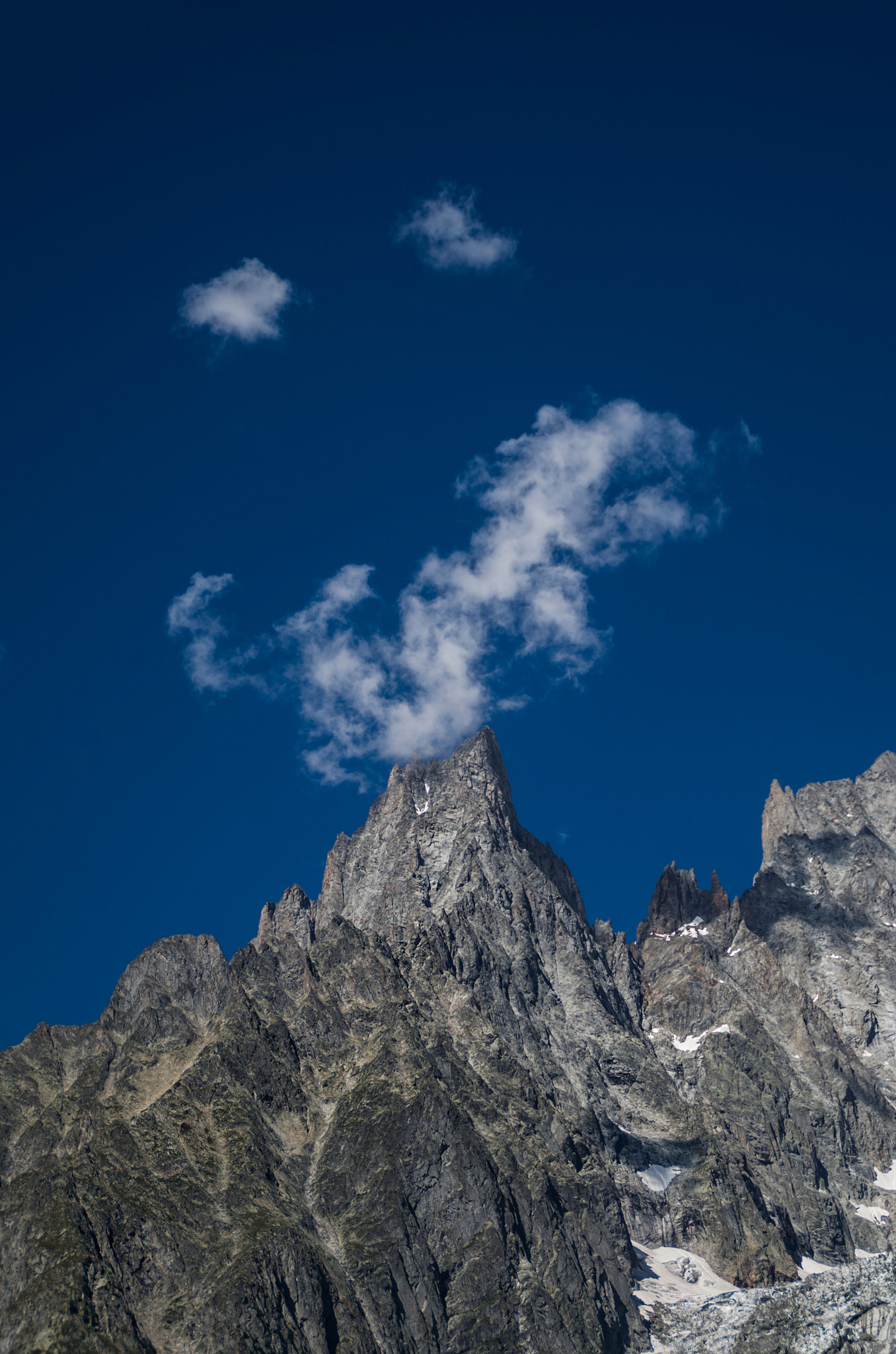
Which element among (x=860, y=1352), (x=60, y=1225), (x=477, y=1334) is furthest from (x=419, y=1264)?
(x=860, y=1352)

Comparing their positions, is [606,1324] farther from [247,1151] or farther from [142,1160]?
[142,1160]

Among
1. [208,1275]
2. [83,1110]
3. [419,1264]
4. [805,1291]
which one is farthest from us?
[83,1110]

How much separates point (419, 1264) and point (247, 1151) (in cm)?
3128

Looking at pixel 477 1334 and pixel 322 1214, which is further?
pixel 322 1214

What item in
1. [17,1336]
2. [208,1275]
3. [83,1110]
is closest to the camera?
[17,1336]

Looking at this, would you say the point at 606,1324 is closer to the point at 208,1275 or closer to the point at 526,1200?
the point at 526,1200

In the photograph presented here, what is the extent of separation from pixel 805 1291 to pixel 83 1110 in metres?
114

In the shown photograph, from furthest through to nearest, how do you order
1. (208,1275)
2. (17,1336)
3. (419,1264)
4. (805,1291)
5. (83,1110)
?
(83,1110) < (805,1291) < (419,1264) < (208,1275) < (17,1336)

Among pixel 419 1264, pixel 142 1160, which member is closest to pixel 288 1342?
pixel 419 1264

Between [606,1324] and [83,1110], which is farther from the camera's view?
[83,1110]

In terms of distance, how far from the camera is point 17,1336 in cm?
14725

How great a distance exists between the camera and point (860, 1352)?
169250mm

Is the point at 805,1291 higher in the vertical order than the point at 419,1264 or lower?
lower

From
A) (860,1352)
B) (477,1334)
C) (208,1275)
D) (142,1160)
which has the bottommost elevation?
(860,1352)
